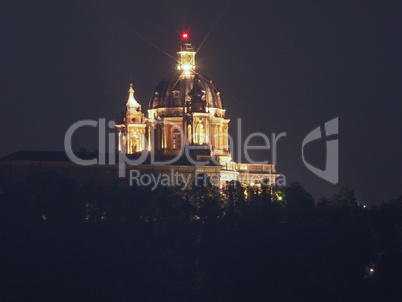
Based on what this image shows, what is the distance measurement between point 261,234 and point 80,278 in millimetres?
12753

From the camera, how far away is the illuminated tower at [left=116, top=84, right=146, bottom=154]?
548 feet

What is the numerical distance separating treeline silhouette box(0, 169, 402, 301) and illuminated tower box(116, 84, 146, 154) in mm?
24909

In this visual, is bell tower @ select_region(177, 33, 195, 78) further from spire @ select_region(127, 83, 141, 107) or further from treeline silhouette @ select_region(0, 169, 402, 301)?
treeline silhouette @ select_region(0, 169, 402, 301)

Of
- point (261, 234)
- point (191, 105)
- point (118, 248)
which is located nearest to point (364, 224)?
point (261, 234)

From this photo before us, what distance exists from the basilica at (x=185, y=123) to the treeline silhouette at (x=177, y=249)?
2183cm

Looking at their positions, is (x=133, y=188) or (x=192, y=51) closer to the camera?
(x=133, y=188)

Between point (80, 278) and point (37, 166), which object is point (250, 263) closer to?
point (80, 278)

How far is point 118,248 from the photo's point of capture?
128 metres

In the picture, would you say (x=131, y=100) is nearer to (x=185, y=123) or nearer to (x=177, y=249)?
(x=185, y=123)

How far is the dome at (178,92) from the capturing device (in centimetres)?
16638

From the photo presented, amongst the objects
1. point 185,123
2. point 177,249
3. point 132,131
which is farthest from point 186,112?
point 177,249

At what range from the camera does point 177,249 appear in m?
130

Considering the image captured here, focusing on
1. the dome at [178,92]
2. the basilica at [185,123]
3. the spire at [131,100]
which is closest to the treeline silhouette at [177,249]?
the basilica at [185,123]

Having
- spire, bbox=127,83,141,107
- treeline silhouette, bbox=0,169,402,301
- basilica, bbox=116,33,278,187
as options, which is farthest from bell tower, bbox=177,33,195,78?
treeline silhouette, bbox=0,169,402,301
